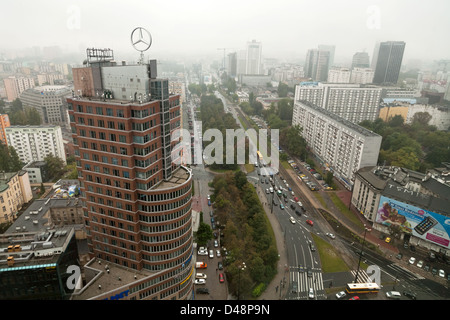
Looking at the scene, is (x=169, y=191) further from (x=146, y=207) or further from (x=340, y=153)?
(x=340, y=153)

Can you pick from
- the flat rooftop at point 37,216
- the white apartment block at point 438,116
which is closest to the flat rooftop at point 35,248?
the flat rooftop at point 37,216

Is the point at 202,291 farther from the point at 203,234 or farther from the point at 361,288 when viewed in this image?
the point at 361,288

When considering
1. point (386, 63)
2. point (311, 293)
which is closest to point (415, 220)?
point (311, 293)

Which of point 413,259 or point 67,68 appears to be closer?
point 413,259

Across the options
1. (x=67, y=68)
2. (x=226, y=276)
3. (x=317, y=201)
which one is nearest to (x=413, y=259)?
(x=317, y=201)

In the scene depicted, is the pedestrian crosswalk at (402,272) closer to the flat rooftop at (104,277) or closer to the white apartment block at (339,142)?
the white apartment block at (339,142)

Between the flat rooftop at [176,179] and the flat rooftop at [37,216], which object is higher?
the flat rooftop at [176,179]
